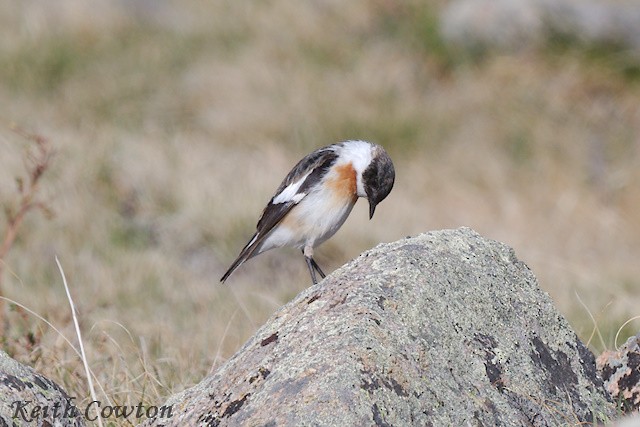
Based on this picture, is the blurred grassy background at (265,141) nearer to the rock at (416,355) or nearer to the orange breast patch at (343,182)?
the orange breast patch at (343,182)

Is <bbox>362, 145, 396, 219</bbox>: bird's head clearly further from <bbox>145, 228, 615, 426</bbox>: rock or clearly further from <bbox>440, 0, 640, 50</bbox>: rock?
<bbox>440, 0, 640, 50</bbox>: rock

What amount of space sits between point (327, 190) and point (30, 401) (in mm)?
2594

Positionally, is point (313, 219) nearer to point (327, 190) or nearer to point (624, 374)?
point (327, 190)

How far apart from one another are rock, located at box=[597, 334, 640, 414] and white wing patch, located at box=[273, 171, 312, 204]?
7.18ft

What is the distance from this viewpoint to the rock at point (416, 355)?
298cm

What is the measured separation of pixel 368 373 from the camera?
299 cm

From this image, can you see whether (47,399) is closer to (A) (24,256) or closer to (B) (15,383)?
(B) (15,383)

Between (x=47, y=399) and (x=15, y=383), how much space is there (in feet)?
0.37

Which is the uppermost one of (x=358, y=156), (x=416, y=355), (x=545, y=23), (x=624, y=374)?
(x=416, y=355)

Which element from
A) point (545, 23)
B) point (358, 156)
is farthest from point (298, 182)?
point (545, 23)

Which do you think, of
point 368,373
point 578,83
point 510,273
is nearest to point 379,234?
point 578,83

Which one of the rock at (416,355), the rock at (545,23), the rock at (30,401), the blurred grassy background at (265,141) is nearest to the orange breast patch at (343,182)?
the blurred grassy background at (265,141)

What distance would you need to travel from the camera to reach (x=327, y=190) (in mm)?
5566

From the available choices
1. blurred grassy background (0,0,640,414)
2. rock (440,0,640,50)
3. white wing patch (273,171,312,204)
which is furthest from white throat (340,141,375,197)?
rock (440,0,640,50)
